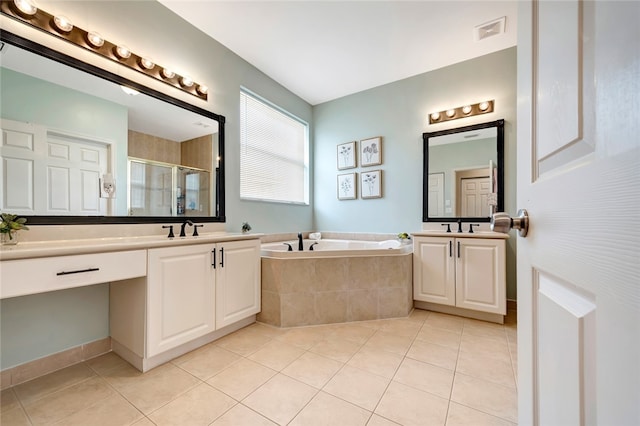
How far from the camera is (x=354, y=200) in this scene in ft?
11.9

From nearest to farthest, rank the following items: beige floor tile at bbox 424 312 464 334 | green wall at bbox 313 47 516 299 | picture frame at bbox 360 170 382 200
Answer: beige floor tile at bbox 424 312 464 334 < green wall at bbox 313 47 516 299 < picture frame at bbox 360 170 382 200

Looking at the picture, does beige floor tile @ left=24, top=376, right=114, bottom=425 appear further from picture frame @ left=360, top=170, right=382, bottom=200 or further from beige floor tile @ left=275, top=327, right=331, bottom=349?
picture frame @ left=360, top=170, right=382, bottom=200

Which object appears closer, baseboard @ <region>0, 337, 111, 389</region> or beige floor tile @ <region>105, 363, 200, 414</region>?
beige floor tile @ <region>105, 363, 200, 414</region>

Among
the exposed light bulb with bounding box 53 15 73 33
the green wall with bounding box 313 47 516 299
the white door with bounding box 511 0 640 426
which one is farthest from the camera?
the green wall with bounding box 313 47 516 299

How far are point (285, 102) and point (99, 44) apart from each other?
2.03 metres

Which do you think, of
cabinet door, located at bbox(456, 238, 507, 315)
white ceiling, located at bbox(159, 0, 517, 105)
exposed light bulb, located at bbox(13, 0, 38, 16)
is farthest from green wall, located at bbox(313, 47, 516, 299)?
exposed light bulb, located at bbox(13, 0, 38, 16)

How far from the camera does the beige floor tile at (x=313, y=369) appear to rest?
154 cm

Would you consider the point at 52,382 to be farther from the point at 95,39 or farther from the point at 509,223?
the point at 509,223

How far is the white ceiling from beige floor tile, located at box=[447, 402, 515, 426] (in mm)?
2862

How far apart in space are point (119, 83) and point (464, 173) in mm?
3325

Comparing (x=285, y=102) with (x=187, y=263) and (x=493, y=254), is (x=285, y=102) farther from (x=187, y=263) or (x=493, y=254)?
(x=493, y=254)

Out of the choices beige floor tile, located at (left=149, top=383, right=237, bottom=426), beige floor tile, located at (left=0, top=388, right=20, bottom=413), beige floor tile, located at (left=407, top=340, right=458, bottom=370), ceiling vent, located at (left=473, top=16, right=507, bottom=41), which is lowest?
beige floor tile, located at (left=407, top=340, right=458, bottom=370)

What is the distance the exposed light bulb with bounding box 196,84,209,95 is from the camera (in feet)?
7.95

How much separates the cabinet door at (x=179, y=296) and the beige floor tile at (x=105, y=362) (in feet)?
1.11
